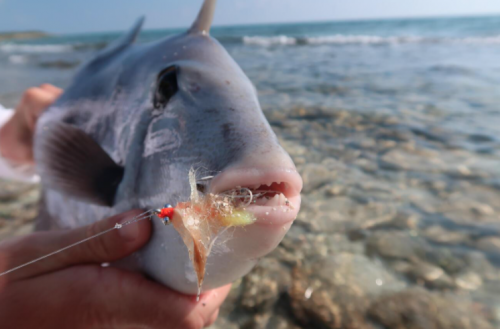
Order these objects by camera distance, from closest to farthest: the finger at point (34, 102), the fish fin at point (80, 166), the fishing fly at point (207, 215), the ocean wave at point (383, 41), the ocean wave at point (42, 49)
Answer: the fishing fly at point (207, 215)
the fish fin at point (80, 166)
the finger at point (34, 102)
the ocean wave at point (383, 41)
the ocean wave at point (42, 49)

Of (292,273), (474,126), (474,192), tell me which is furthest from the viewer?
(474,126)

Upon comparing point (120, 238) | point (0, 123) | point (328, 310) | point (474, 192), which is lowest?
point (474, 192)

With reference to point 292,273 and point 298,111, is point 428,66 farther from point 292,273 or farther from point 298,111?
point 292,273

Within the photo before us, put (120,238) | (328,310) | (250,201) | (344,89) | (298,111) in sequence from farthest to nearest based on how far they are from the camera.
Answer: (344,89)
(298,111)
(328,310)
(120,238)
(250,201)

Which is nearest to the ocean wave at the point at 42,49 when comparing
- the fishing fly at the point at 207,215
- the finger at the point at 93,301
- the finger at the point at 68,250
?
the finger at the point at 68,250

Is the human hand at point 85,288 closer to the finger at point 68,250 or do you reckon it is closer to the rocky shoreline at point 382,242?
the finger at point 68,250

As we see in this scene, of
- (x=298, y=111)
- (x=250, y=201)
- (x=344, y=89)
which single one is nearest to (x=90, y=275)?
(x=250, y=201)

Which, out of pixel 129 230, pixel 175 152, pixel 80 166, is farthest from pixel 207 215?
pixel 80 166
